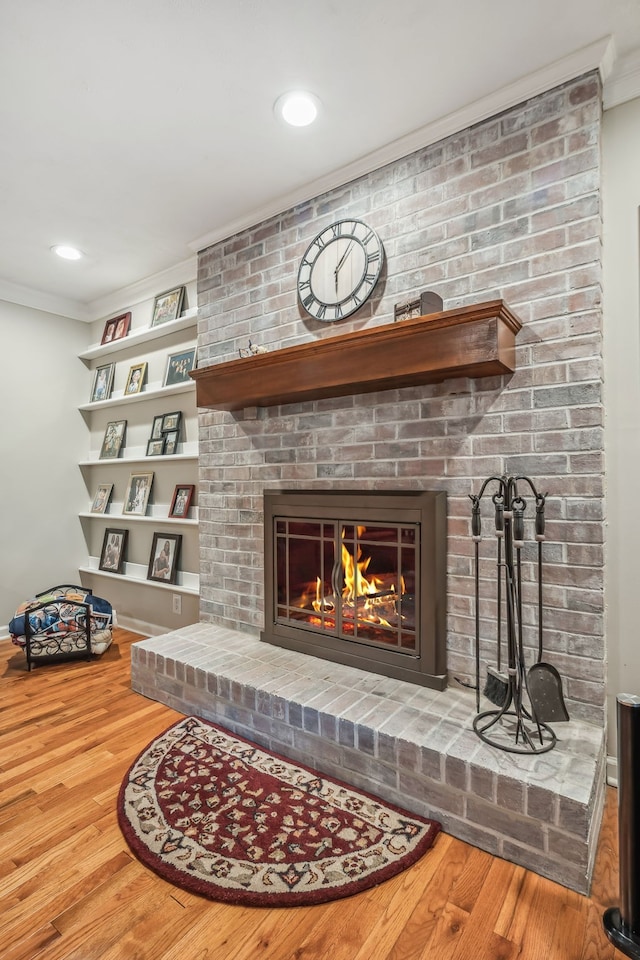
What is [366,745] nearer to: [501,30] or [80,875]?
[80,875]

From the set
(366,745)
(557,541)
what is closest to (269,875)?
(366,745)

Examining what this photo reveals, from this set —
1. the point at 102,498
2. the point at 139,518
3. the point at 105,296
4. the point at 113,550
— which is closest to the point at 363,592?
the point at 139,518

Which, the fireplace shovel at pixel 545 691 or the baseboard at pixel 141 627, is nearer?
the fireplace shovel at pixel 545 691

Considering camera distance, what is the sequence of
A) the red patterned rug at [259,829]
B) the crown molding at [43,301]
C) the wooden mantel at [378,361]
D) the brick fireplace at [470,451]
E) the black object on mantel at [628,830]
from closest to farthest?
the black object on mantel at [628,830]
the red patterned rug at [259,829]
the brick fireplace at [470,451]
the wooden mantel at [378,361]
the crown molding at [43,301]

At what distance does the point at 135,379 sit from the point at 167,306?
0.62 metres

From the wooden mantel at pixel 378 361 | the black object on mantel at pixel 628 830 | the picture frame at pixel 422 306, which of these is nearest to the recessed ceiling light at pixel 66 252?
the wooden mantel at pixel 378 361

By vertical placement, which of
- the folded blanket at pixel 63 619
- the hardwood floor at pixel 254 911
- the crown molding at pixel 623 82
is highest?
the crown molding at pixel 623 82

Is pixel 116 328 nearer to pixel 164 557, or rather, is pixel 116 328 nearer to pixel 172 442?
pixel 172 442

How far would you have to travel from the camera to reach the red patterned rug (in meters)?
1.35

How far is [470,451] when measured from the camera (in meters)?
1.95

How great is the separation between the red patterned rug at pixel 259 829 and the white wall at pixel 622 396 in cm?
91

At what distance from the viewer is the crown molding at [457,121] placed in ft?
5.51

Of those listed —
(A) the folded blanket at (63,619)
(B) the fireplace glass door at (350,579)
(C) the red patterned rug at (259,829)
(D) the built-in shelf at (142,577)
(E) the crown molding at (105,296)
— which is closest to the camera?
(C) the red patterned rug at (259,829)

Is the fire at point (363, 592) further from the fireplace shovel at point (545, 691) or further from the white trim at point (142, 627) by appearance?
the white trim at point (142, 627)
